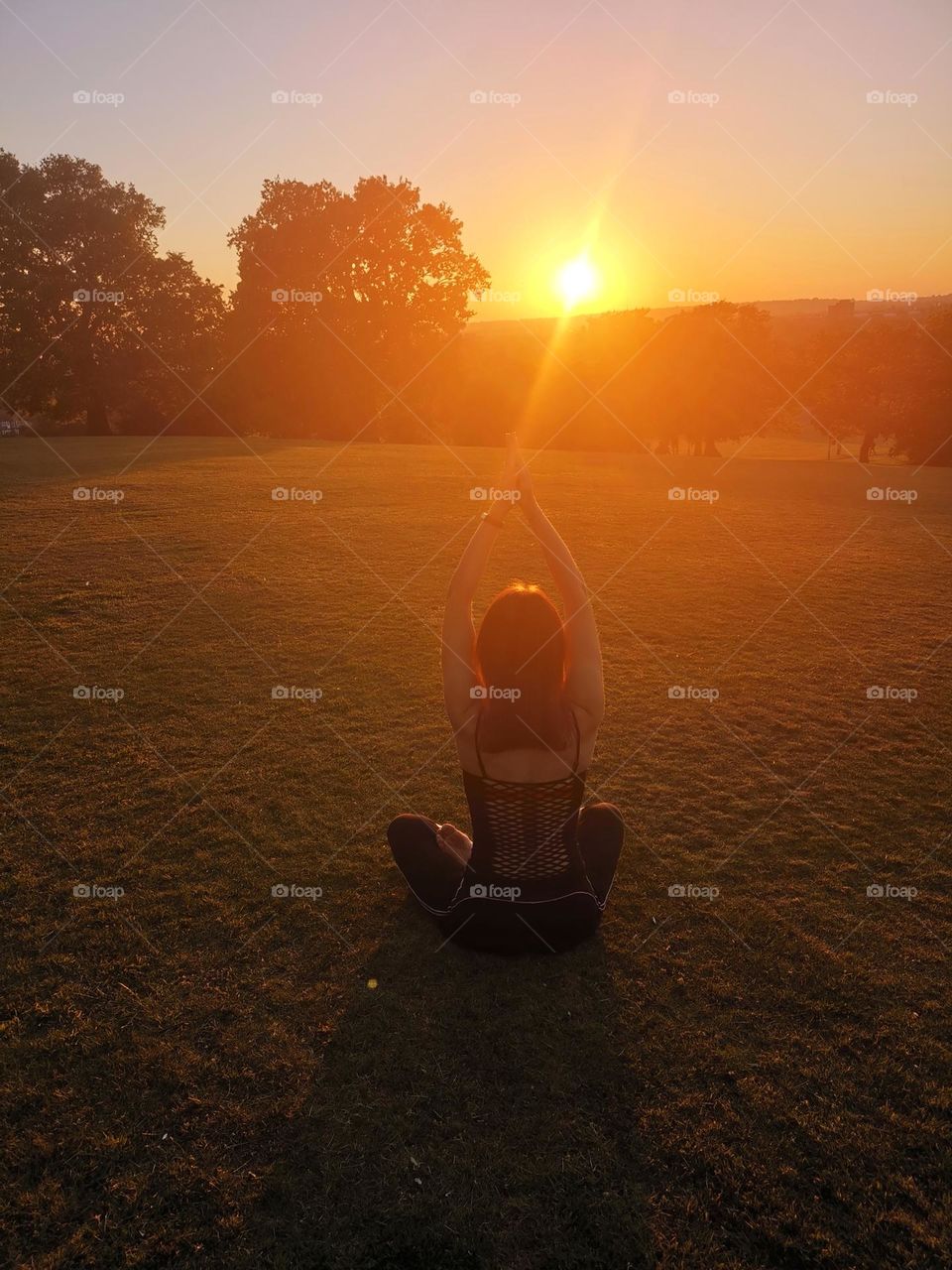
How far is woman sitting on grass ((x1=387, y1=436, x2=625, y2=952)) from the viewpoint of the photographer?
3740 mm

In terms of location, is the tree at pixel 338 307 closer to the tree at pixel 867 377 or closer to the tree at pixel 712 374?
the tree at pixel 712 374

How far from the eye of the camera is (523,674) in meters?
3.71

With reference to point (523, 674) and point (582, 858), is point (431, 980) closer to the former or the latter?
point (582, 858)

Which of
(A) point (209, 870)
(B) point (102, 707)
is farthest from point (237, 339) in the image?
(A) point (209, 870)

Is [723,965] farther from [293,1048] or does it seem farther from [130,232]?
[130,232]
